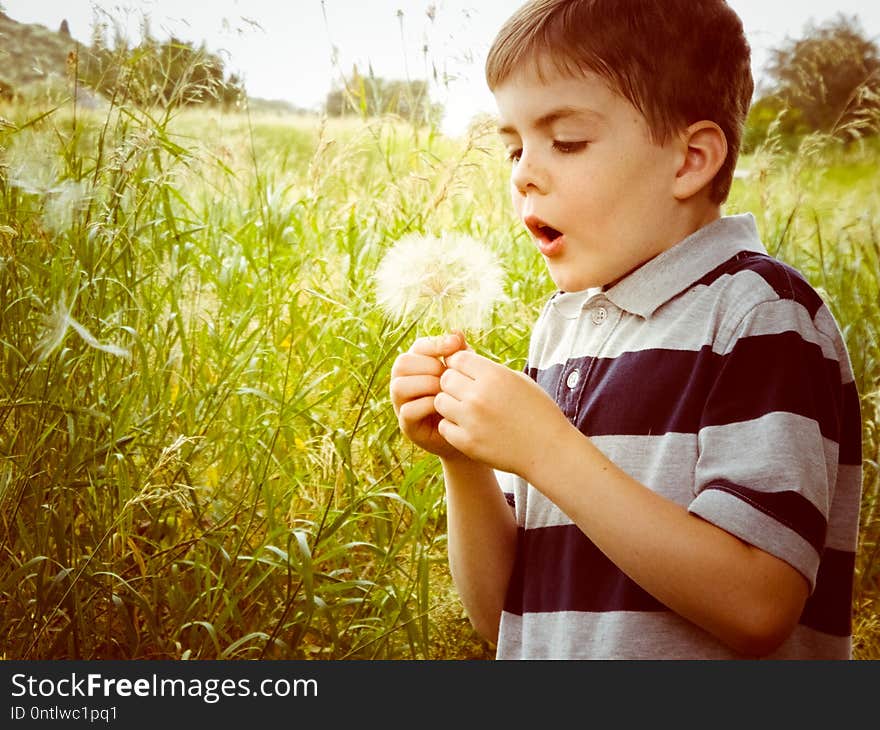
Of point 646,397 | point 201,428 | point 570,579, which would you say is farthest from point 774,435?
point 201,428

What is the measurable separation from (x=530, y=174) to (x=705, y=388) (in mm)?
263

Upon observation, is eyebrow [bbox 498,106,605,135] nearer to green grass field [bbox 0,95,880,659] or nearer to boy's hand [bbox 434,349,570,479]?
boy's hand [bbox 434,349,570,479]

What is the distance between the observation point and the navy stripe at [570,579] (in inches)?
33.5

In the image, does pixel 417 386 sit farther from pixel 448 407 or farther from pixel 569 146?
pixel 569 146

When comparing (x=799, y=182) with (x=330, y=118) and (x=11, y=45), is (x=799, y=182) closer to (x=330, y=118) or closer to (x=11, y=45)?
(x=330, y=118)

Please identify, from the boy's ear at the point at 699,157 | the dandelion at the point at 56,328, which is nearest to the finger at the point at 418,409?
the boy's ear at the point at 699,157

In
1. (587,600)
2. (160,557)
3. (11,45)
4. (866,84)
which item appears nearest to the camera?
(587,600)

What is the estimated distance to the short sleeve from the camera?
756 mm

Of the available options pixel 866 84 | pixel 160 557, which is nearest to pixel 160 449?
pixel 160 557

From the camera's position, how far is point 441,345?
0.88 metres

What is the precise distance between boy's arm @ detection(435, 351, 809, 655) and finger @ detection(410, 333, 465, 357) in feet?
0.17

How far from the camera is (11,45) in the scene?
1.39 m

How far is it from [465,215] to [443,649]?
959 millimetres

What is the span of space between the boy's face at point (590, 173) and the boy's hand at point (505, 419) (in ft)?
0.54
